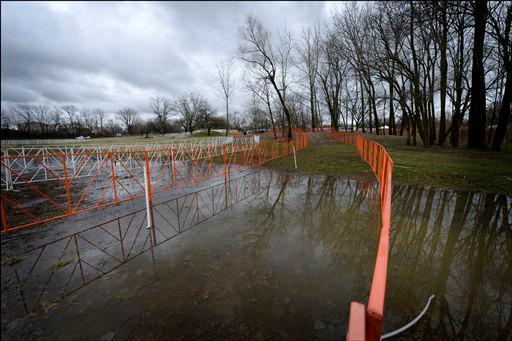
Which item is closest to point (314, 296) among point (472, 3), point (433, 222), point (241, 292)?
point (241, 292)

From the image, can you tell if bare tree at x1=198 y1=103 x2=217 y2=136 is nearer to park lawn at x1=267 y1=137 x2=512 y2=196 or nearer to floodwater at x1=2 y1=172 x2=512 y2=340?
park lawn at x1=267 y1=137 x2=512 y2=196

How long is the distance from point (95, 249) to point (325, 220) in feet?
16.3

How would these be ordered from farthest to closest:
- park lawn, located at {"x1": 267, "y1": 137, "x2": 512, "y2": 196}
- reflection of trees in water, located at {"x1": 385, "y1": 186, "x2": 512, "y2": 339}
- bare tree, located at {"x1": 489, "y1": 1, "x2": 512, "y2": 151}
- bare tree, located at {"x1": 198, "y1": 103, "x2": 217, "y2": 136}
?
bare tree, located at {"x1": 198, "y1": 103, "x2": 217, "y2": 136} → bare tree, located at {"x1": 489, "y1": 1, "x2": 512, "y2": 151} → park lawn, located at {"x1": 267, "y1": 137, "x2": 512, "y2": 196} → reflection of trees in water, located at {"x1": 385, "y1": 186, "x2": 512, "y2": 339}

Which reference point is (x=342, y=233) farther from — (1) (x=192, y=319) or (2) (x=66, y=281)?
(2) (x=66, y=281)

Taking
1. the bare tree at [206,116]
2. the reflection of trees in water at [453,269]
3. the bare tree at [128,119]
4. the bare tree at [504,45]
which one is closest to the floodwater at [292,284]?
the reflection of trees in water at [453,269]

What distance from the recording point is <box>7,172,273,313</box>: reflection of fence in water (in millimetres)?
3365

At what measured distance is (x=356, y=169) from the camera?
11.3m

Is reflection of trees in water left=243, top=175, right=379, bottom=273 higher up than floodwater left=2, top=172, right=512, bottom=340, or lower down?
higher up

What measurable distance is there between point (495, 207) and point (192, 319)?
8081 mm

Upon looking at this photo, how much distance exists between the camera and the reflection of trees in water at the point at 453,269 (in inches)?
102

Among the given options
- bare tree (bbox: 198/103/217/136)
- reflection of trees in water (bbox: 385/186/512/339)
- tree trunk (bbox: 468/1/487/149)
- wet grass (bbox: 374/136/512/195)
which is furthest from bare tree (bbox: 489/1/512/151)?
bare tree (bbox: 198/103/217/136)

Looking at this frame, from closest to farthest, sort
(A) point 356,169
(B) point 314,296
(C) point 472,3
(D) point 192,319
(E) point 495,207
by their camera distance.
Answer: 1. (D) point 192,319
2. (B) point 314,296
3. (E) point 495,207
4. (C) point 472,3
5. (A) point 356,169

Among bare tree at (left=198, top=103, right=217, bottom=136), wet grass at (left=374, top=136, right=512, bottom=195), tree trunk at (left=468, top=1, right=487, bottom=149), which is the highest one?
bare tree at (left=198, top=103, right=217, bottom=136)

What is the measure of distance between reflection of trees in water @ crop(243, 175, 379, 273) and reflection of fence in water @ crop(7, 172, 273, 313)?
5.34 ft
